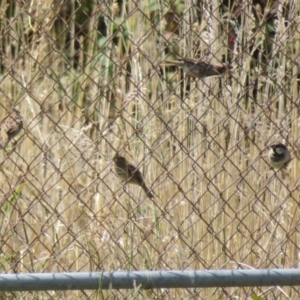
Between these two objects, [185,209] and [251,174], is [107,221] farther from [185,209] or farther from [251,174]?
[251,174]

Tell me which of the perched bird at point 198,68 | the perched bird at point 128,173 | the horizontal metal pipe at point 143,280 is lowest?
the horizontal metal pipe at point 143,280

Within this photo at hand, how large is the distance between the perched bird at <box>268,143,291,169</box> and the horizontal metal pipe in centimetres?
64

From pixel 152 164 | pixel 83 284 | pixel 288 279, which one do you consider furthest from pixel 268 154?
pixel 83 284

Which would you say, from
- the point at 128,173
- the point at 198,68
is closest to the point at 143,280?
the point at 128,173

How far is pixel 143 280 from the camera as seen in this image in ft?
9.48

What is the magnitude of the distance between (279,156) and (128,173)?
0.62m

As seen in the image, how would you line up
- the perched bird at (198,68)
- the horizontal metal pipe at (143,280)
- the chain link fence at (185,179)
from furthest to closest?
the chain link fence at (185,179) < the perched bird at (198,68) < the horizontal metal pipe at (143,280)

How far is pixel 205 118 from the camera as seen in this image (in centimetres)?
385

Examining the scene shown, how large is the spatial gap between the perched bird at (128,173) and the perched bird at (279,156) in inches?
20.6

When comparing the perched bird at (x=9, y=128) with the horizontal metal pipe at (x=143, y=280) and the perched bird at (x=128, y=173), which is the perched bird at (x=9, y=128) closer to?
the perched bird at (x=128, y=173)

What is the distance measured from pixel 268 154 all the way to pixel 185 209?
45cm

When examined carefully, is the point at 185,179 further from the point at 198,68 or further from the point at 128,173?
the point at 198,68

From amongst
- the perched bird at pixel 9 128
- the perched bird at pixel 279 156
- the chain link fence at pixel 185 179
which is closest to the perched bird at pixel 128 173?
the chain link fence at pixel 185 179

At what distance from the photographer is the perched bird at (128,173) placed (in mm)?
3504
